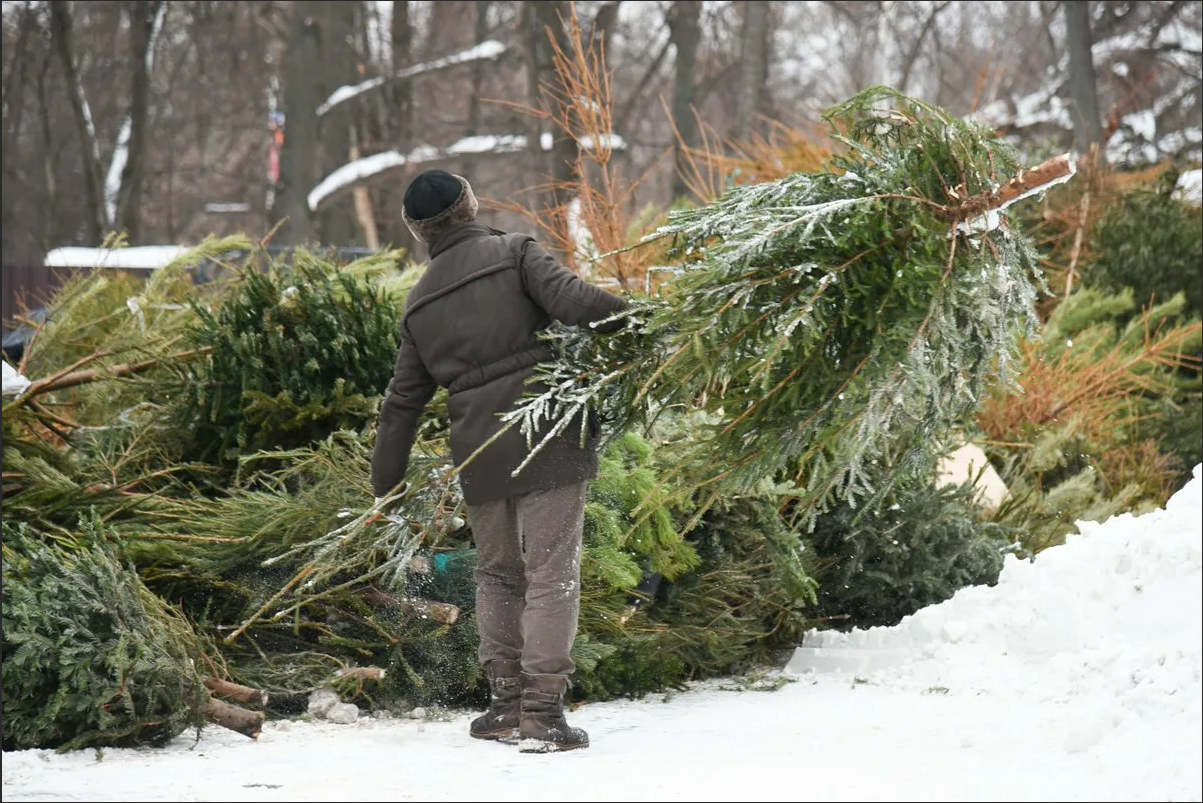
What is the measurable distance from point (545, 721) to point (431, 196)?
5.19ft

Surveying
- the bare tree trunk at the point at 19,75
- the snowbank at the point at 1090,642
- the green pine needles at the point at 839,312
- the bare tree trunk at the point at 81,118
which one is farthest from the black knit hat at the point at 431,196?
the bare tree trunk at the point at 19,75

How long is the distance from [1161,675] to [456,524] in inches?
87.9

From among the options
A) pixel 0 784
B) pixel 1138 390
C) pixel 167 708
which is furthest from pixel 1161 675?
pixel 1138 390

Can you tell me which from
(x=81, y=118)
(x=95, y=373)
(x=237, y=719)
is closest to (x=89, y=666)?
(x=237, y=719)

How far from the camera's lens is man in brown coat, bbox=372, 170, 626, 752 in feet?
13.1

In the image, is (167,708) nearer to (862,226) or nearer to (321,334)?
(321,334)

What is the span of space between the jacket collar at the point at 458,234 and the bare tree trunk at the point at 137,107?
16247 millimetres

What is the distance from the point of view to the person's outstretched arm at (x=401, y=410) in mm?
4250

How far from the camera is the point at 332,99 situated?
1912 centimetres

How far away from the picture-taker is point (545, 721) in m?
3.91

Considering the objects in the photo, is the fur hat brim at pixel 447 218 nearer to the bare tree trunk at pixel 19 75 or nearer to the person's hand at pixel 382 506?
the person's hand at pixel 382 506

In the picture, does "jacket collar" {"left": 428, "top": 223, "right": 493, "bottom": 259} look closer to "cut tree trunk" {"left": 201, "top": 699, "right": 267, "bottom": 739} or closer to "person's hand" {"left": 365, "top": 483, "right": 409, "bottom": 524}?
"person's hand" {"left": 365, "top": 483, "right": 409, "bottom": 524}

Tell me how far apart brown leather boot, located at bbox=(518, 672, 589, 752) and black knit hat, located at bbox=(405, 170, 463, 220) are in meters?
1.40

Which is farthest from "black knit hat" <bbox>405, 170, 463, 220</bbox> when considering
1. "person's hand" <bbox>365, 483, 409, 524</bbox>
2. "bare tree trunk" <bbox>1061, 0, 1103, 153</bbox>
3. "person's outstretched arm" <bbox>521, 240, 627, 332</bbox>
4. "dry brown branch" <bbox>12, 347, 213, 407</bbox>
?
"bare tree trunk" <bbox>1061, 0, 1103, 153</bbox>
